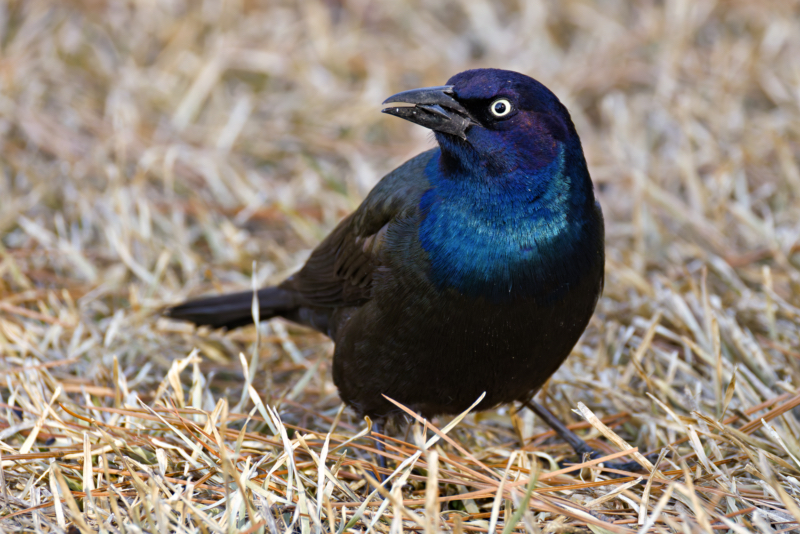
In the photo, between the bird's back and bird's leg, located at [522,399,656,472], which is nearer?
the bird's back

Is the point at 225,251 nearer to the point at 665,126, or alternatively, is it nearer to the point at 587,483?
the point at 587,483

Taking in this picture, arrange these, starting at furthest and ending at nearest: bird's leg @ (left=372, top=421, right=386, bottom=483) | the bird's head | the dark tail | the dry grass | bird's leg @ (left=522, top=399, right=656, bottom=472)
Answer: the dark tail < bird's leg @ (left=522, top=399, right=656, bottom=472) < bird's leg @ (left=372, top=421, right=386, bottom=483) < the bird's head < the dry grass

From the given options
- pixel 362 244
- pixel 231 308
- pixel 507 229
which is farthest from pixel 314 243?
pixel 507 229

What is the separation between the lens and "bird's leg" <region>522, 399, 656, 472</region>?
10.1 ft

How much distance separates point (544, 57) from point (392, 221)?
3.48 m

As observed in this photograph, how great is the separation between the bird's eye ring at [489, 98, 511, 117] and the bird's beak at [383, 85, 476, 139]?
71mm

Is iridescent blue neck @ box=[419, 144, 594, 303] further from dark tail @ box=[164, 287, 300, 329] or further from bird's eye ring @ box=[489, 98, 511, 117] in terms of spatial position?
dark tail @ box=[164, 287, 300, 329]

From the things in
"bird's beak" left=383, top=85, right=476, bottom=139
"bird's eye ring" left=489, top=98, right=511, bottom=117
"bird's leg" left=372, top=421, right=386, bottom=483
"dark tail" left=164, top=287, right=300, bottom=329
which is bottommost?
"bird's leg" left=372, top=421, right=386, bottom=483

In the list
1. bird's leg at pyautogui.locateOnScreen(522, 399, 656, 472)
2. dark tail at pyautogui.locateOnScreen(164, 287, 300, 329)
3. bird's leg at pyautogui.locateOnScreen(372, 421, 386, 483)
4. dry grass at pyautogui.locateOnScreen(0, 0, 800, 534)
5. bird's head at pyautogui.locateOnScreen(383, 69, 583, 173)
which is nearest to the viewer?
dry grass at pyautogui.locateOnScreen(0, 0, 800, 534)

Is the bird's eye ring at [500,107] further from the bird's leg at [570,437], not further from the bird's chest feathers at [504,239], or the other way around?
the bird's leg at [570,437]

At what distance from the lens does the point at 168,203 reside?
4.57 metres

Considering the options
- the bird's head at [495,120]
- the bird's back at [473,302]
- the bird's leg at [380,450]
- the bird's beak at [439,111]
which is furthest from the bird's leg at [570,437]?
the bird's beak at [439,111]

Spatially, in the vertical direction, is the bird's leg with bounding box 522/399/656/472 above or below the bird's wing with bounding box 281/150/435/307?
below

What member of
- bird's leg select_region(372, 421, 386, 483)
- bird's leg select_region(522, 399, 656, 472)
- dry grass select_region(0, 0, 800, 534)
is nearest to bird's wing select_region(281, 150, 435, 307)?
dry grass select_region(0, 0, 800, 534)
